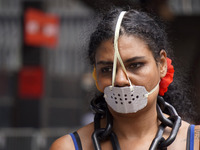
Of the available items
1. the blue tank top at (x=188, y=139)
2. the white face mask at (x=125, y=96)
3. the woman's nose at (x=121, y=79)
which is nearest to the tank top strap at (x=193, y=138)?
the blue tank top at (x=188, y=139)

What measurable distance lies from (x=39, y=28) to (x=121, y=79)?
6.86 m

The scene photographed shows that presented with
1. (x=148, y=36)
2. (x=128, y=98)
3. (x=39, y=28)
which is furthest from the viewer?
(x=39, y=28)

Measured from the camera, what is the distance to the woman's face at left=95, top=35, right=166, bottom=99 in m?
2.33

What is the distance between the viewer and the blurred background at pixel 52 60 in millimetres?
3561

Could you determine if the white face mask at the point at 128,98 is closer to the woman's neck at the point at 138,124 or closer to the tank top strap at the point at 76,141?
the woman's neck at the point at 138,124

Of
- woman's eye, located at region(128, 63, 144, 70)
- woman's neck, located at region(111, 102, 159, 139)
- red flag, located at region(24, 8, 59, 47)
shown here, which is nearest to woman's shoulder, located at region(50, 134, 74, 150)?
woman's neck, located at region(111, 102, 159, 139)

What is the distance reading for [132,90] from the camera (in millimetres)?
2301

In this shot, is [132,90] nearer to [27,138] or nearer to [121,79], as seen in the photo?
[121,79]

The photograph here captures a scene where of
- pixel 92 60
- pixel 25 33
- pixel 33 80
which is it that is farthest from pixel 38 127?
pixel 92 60

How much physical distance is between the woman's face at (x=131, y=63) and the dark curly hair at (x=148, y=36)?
0.15ft

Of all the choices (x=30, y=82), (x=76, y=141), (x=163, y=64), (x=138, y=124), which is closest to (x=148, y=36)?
(x=163, y=64)

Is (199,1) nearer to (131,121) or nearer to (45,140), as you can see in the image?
(45,140)

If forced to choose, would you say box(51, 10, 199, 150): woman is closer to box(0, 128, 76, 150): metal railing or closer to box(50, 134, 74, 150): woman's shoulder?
box(50, 134, 74, 150): woman's shoulder

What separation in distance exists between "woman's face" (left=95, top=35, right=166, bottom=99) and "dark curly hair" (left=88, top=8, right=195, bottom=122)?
5 cm
